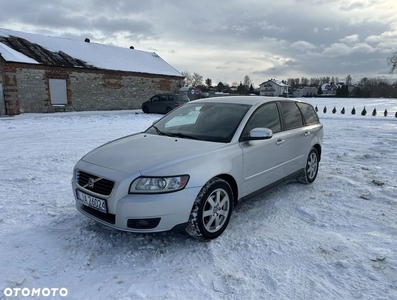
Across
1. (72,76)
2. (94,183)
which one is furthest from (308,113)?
(72,76)

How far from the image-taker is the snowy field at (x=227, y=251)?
2.50 m

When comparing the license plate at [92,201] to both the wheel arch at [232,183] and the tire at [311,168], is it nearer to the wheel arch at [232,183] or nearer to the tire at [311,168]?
the wheel arch at [232,183]

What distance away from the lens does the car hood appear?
2.99 m

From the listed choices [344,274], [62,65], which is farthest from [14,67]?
[344,274]

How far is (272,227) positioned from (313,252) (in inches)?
24.6

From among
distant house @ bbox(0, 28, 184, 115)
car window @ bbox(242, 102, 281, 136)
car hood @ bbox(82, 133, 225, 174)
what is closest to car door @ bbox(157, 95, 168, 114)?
distant house @ bbox(0, 28, 184, 115)

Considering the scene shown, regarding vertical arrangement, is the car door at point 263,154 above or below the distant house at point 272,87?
below

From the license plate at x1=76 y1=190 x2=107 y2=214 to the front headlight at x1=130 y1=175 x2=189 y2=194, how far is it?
37 centimetres

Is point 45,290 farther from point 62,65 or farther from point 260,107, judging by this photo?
point 62,65

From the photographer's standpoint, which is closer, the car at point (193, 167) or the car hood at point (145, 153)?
the car at point (193, 167)

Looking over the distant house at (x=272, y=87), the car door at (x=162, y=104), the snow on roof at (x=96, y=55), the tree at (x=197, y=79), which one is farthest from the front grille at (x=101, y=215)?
the distant house at (x=272, y=87)

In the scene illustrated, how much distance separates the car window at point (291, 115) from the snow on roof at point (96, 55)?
65.4 ft

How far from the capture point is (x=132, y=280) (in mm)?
2596

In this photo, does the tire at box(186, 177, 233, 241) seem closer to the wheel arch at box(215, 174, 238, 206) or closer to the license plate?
the wheel arch at box(215, 174, 238, 206)
